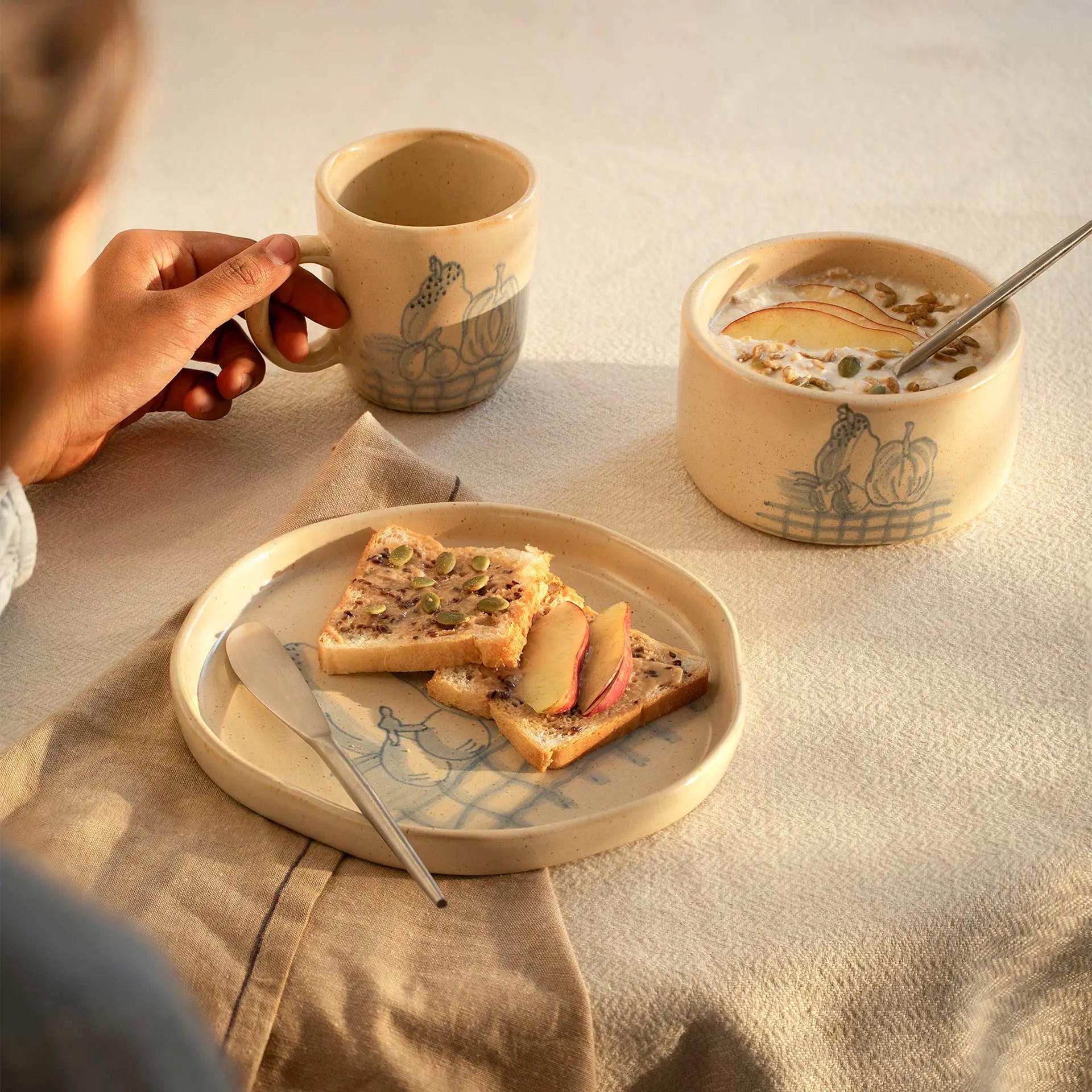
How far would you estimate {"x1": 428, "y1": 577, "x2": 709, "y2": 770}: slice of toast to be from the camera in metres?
0.77

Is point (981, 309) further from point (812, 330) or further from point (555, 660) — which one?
point (555, 660)

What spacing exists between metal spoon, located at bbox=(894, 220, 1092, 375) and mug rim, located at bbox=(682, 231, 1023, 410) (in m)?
0.02

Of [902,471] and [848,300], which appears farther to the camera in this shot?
[848,300]

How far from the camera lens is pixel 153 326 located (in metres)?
1.02

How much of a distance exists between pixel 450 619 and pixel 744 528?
0.28 meters

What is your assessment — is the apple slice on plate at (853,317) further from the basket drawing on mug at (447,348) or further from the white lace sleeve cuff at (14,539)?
the white lace sleeve cuff at (14,539)

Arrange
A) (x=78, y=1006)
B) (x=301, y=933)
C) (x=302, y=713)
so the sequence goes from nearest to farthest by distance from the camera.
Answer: (x=78, y=1006) < (x=301, y=933) < (x=302, y=713)

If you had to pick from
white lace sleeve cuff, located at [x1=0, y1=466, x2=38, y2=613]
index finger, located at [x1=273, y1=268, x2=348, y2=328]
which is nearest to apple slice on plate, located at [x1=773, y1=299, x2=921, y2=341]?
index finger, located at [x1=273, y1=268, x2=348, y2=328]

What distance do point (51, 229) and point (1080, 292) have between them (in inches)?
46.4

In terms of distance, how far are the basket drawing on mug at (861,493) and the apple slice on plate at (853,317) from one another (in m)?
0.12

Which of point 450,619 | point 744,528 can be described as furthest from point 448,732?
point 744,528

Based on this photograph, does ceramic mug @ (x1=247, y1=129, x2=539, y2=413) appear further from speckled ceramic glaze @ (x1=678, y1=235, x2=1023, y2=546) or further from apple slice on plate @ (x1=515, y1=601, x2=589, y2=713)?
apple slice on plate @ (x1=515, y1=601, x2=589, y2=713)

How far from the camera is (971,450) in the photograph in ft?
3.12

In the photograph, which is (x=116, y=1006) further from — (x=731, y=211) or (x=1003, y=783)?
(x=731, y=211)
